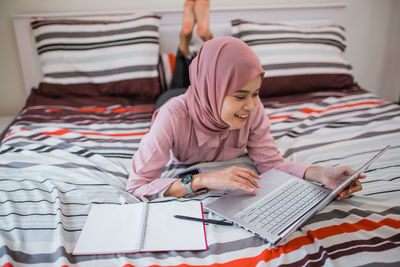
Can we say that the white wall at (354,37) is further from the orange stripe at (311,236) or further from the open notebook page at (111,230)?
the orange stripe at (311,236)

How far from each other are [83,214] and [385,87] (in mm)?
2870

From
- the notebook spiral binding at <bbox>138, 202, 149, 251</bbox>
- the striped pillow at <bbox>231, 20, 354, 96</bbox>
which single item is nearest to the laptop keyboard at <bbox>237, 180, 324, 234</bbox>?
the notebook spiral binding at <bbox>138, 202, 149, 251</bbox>

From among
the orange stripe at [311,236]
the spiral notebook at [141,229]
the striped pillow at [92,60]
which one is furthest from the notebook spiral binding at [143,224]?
the striped pillow at [92,60]

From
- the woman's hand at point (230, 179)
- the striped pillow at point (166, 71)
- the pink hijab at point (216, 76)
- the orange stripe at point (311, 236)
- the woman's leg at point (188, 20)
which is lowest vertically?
the orange stripe at point (311, 236)

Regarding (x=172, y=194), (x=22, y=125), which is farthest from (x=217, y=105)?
(x=22, y=125)

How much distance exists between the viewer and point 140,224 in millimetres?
736

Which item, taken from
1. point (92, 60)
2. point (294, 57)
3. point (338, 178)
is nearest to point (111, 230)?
point (338, 178)

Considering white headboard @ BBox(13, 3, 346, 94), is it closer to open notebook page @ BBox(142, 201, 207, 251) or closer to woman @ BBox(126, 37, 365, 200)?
woman @ BBox(126, 37, 365, 200)

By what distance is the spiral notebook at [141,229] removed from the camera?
0.69 meters

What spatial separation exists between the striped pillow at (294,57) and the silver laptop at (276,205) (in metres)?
1.06

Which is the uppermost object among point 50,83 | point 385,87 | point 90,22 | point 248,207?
point 90,22

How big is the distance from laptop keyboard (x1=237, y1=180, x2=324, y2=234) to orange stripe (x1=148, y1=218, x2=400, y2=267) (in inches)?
1.8

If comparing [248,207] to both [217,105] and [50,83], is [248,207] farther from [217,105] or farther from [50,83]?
[50,83]

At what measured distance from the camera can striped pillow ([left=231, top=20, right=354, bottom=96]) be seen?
6.06 ft
